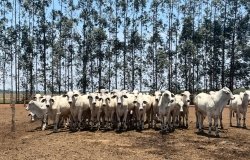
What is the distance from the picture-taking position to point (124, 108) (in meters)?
22.1

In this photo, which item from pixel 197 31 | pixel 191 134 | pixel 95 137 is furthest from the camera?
pixel 197 31

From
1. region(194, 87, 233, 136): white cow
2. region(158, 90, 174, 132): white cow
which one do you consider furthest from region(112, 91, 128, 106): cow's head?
region(194, 87, 233, 136): white cow

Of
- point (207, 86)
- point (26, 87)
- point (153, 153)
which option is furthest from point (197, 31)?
point (153, 153)

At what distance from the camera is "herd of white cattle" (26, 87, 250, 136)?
21344 mm

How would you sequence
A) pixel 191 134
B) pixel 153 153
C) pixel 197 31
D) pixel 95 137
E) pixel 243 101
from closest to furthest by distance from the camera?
pixel 153 153 → pixel 95 137 → pixel 191 134 → pixel 243 101 → pixel 197 31

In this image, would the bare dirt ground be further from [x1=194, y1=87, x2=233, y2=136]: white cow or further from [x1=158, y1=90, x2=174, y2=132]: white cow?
[x1=194, y1=87, x2=233, y2=136]: white cow

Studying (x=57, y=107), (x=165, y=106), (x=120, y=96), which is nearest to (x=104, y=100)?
(x=120, y=96)

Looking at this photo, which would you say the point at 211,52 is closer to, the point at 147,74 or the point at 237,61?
the point at 237,61

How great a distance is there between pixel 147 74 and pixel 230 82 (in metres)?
12.2

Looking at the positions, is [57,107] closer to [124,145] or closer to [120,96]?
[120,96]

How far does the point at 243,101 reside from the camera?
2436 cm

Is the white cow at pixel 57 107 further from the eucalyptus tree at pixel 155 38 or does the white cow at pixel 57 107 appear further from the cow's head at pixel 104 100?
the eucalyptus tree at pixel 155 38

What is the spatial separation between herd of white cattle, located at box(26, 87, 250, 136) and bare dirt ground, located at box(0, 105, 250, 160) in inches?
39.1

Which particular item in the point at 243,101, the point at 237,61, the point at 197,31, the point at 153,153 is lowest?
the point at 153,153
